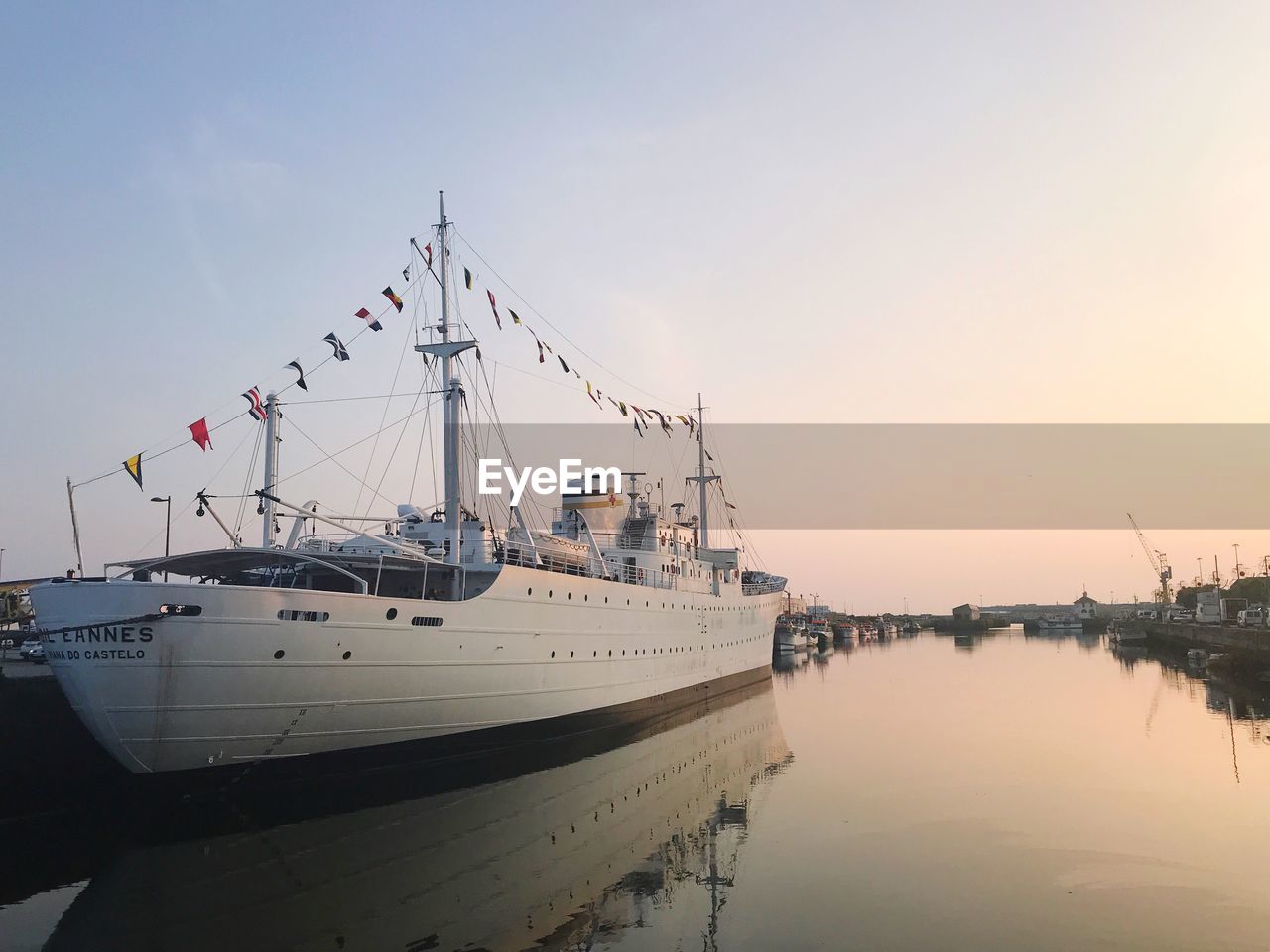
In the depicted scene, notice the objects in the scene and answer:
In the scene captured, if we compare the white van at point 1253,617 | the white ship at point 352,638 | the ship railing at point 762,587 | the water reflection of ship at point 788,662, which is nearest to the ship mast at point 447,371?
the white ship at point 352,638

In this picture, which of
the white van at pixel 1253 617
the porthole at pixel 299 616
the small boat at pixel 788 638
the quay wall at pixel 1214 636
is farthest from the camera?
the small boat at pixel 788 638

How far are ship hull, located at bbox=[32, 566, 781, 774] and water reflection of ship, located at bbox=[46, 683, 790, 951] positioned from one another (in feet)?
6.18

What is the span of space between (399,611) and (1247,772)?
2213cm

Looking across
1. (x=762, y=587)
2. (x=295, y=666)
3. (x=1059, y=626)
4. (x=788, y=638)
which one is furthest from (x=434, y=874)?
(x=1059, y=626)

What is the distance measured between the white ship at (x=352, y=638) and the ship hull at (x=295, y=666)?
0.11ft

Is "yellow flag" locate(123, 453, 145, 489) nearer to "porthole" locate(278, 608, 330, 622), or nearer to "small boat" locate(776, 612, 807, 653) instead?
"porthole" locate(278, 608, 330, 622)

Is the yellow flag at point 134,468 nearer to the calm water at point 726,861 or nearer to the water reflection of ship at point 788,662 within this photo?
the calm water at point 726,861

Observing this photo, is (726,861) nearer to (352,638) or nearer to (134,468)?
(352,638)

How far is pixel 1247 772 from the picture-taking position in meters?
21.5

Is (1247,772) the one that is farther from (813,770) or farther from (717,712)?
(717,712)

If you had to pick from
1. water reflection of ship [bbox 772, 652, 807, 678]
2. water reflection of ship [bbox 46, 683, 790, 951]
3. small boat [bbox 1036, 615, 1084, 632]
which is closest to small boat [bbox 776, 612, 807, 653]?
water reflection of ship [bbox 772, 652, 807, 678]

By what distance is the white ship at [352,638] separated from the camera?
16000 mm

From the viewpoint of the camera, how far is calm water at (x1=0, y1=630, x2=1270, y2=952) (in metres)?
11.5

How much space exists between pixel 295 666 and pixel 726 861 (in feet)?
31.2
